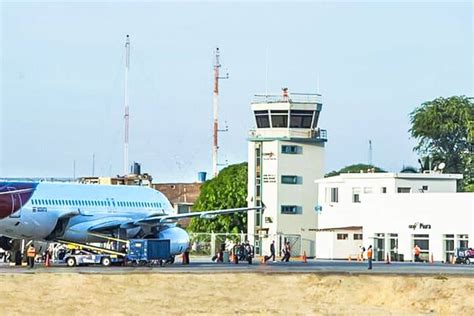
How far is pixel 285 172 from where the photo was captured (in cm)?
10275

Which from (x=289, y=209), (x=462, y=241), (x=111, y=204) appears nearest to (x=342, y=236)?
(x=289, y=209)

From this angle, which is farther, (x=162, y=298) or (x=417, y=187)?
(x=417, y=187)

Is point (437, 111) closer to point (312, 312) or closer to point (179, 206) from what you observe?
point (179, 206)

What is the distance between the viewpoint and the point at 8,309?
144ft

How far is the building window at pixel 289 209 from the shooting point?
10252 centimetres

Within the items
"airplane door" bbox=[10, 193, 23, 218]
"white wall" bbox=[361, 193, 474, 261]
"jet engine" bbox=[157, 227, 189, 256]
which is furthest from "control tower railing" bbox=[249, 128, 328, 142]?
"airplane door" bbox=[10, 193, 23, 218]

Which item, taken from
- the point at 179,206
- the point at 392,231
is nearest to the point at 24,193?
the point at 392,231

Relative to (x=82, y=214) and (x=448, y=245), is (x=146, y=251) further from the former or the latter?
(x=448, y=245)

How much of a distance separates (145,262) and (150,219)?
5.31 metres

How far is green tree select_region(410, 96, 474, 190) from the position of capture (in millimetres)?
133750

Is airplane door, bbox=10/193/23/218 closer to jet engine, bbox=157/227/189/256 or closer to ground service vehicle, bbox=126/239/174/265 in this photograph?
ground service vehicle, bbox=126/239/174/265

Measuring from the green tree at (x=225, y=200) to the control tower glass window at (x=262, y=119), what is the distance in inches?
646

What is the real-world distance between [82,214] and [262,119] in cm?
3815

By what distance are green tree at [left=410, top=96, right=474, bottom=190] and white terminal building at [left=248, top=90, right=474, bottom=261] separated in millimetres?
32161
